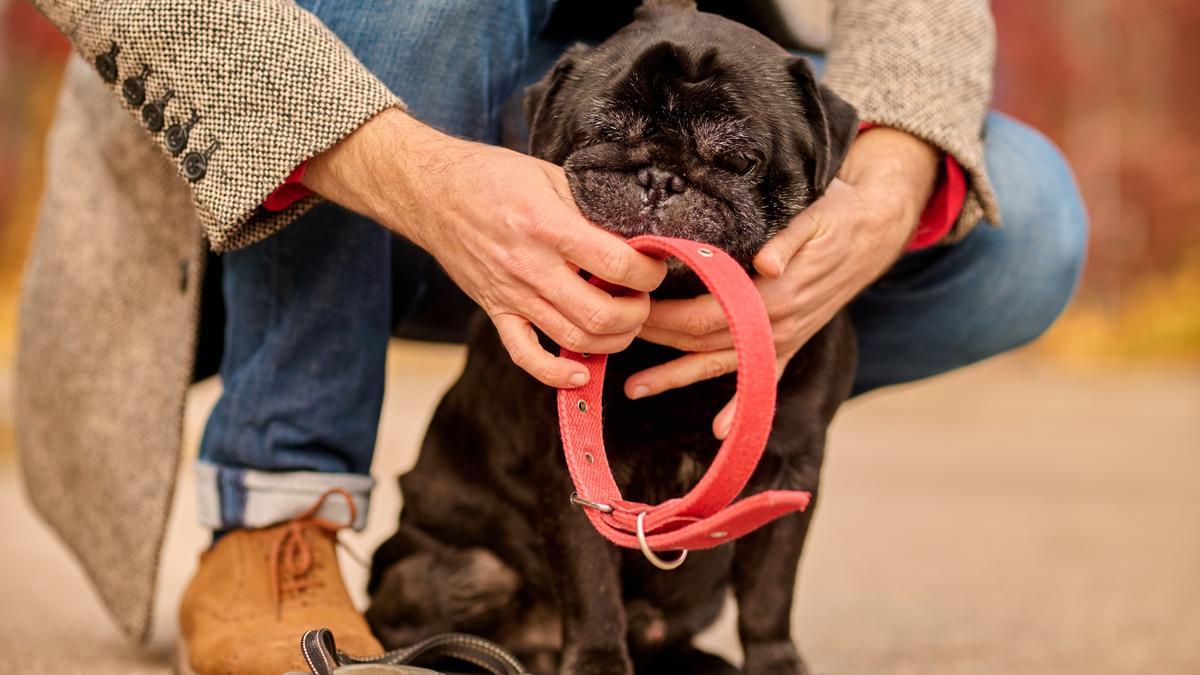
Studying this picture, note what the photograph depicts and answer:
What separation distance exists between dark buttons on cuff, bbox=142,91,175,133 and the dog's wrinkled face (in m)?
0.46

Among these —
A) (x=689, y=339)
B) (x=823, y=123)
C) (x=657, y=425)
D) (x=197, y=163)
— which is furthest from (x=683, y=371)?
(x=197, y=163)

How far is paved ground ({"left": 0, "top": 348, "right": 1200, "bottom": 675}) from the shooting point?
2037 mm

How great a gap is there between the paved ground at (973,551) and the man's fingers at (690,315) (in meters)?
0.76

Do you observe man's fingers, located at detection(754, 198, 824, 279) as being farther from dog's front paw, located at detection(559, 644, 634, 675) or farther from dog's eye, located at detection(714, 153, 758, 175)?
dog's front paw, located at detection(559, 644, 634, 675)

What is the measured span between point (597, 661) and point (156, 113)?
0.88 metres

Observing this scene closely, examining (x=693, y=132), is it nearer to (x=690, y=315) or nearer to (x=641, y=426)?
(x=690, y=315)

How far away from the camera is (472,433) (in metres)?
1.80

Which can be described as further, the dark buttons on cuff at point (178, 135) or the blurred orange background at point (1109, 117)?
the blurred orange background at point (1109, 117)

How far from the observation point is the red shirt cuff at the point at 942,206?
175 cm

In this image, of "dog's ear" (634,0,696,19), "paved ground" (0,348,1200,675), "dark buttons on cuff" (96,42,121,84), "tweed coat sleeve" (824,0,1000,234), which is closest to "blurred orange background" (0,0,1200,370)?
"paved ground" (0,348,1200,675)

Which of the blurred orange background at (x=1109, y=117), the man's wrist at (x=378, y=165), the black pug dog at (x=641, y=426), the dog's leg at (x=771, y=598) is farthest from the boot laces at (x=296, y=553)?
the blurred orange background at (x=1109, y=117)

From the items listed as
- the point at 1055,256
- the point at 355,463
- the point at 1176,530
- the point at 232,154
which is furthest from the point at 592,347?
the point at 1176,530

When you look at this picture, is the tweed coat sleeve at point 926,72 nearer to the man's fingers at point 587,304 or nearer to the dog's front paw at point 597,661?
the man's fingers at point 587,304

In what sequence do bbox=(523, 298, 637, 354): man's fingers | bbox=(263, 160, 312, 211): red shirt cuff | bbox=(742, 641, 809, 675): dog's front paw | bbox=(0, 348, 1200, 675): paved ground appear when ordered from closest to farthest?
bbox=(523, 298, 637, 354): man's fingers, bbox=(263, 160, 312, 211): red shirt cuff, bbox=(742, 641, 809, 675): dog's front paw, bbox=(0, 348, 1200, 675): paved ground
